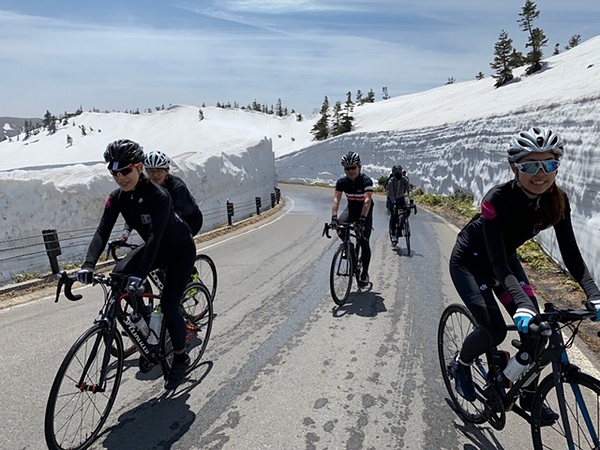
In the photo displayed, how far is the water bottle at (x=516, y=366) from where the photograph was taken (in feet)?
9.60

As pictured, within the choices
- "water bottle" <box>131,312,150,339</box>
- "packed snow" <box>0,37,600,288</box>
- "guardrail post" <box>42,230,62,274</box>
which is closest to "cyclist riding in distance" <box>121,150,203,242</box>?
"water bottle" <box>131,312,150,339</box>

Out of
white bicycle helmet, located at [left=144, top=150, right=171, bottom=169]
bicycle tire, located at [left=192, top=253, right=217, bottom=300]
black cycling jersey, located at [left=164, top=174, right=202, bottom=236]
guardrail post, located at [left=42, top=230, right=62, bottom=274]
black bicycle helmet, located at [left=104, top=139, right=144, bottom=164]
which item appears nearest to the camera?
black bicycle helmet, located at [left=104, top=139, right=144, bottom=164]

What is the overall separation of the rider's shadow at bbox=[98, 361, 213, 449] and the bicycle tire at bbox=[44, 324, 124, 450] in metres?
0.16

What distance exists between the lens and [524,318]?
2.60 metres

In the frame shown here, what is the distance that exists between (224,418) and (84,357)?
4.15 feet

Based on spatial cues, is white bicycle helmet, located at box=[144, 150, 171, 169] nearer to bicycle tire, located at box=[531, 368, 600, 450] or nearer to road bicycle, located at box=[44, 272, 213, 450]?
road bicycle, located at box=[44, 272, 213, 450]

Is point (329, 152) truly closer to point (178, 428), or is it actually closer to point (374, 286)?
point (374, 286)

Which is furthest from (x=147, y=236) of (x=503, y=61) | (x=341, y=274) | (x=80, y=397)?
(x=503, y=61)

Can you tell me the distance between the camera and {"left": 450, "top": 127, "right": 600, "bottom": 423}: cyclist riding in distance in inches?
114

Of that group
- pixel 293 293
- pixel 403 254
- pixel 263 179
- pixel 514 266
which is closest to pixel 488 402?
pixel 514 266

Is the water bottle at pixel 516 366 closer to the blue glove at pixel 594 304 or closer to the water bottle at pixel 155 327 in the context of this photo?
the blue glove at pixel 594 304

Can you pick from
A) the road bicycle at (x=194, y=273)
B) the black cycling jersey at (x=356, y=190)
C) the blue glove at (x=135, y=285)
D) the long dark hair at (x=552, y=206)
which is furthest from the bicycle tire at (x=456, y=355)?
the black cycling jersey at (x=356, y=190)

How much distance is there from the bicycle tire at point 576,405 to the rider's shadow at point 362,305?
3645 mm

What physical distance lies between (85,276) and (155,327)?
0.82 metres
